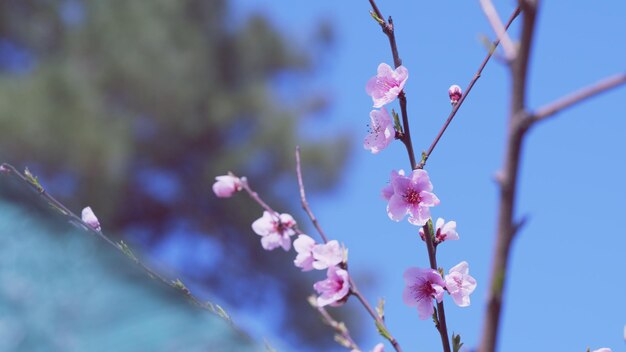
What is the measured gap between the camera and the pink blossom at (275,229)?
713mm

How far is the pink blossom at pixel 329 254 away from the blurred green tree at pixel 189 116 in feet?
19.9

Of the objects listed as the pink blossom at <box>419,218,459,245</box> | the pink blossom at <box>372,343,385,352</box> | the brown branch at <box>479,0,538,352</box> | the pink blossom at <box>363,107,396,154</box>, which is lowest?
the brown branch at <box>479,0,538,352</box>

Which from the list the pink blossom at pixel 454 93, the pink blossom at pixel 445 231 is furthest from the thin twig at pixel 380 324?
the pink blossom at pixel 454 93

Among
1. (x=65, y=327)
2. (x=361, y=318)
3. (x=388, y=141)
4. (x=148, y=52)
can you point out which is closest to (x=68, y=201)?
(x=148, y=52)

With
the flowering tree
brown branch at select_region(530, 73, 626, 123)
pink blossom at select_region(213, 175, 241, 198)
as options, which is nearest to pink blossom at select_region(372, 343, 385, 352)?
the flowering tree

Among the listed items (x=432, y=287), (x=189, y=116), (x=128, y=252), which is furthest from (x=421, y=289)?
(x=189, y=116)

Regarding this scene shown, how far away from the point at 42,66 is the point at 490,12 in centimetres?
699

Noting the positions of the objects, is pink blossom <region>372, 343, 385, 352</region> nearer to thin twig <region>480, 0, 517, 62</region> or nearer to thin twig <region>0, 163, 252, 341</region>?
thin twig <region>0, 163, 252, 341</region>

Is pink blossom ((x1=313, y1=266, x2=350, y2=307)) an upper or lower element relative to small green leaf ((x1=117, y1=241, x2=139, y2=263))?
lower

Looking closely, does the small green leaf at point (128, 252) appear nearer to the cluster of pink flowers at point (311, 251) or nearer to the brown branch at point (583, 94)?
the cluster of pink flowers at point (311, 251)

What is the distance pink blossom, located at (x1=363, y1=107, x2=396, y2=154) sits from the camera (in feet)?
2.03

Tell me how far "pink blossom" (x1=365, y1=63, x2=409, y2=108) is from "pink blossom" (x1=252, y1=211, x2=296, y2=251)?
14cm

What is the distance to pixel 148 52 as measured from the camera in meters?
7.03

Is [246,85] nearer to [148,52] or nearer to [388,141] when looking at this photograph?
[148,52]
